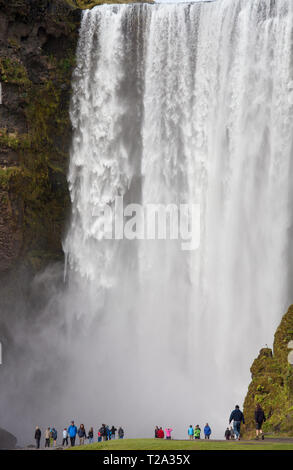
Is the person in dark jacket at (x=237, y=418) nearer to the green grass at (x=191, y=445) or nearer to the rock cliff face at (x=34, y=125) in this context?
the green grass at (x=191, y=445)

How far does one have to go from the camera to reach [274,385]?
101ft

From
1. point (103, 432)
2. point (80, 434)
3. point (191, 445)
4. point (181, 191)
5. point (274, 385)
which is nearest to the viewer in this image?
point (191, 445)

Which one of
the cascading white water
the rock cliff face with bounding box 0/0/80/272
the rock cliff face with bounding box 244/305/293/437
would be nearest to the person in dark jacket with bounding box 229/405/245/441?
the rock cliff face with bounding box 244/305/293/437

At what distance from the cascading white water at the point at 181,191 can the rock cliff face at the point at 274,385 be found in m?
7.70

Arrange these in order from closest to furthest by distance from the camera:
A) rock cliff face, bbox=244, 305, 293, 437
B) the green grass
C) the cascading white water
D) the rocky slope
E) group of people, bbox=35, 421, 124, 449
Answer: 1. the green grass
2. rock cliff face, bbox=244, 305, 293, 437
3. group of people, bbox=35, 421, 124, 449
4. the cascading white water
5. the rocky slope

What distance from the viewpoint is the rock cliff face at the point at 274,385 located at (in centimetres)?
2952

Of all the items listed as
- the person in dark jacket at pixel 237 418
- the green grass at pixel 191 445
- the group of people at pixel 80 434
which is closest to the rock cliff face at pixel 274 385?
the person in dark jacket at pixel 237 418

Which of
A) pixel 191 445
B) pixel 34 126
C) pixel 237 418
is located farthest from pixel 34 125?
pixel 191 445

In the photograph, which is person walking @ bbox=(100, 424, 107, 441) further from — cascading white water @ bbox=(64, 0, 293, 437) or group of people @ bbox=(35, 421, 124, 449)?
cascading white water @ bbox=(64, 0, 293, 437)

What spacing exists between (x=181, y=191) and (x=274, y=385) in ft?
59.0

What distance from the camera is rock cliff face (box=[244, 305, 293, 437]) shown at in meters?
29.5

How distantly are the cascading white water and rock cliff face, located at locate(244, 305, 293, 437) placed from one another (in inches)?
303

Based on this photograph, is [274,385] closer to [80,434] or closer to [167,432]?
[167,432]

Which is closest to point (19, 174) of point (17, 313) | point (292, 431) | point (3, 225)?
point (3, 225)
